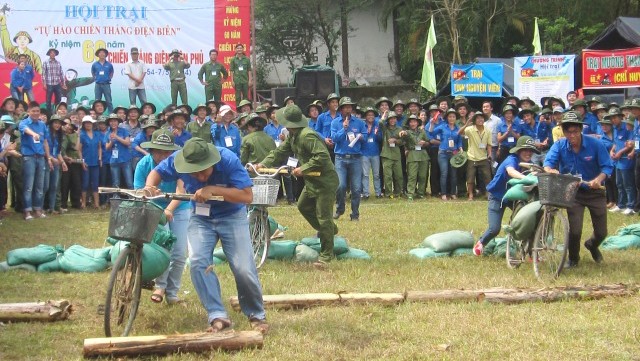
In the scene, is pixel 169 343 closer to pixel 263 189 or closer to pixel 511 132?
pixel 263 189

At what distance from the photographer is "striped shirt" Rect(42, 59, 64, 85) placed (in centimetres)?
2341

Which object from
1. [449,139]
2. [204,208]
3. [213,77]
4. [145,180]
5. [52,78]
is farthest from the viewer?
[213,77]

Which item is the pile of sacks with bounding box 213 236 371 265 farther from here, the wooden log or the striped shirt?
the striped shirt

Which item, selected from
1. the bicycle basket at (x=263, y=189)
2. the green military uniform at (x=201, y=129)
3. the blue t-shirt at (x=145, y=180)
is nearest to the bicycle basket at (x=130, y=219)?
the blue t-shirt at (x=145, y=180)

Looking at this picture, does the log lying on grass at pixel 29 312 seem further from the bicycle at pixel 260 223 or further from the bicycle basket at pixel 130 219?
the bicycle at pixel 260 223

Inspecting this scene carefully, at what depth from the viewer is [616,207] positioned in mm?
17703

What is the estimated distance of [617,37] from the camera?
25.1 metres

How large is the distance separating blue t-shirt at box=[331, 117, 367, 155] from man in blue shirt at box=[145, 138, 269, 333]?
8.65 meters

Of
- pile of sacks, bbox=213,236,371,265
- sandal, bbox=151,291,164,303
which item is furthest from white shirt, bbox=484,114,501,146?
sandal, bbox=151,291,164,303

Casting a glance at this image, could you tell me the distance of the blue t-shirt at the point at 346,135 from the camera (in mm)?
16625

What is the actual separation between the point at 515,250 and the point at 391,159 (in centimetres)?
922

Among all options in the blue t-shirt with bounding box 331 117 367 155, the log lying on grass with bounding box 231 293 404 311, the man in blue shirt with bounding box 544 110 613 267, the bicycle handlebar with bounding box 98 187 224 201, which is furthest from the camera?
the blue t-shirt with bounding box 331 117 367 155

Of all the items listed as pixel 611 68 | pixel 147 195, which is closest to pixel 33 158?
pixel 147 195

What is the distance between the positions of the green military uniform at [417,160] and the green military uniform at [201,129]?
4.41m
